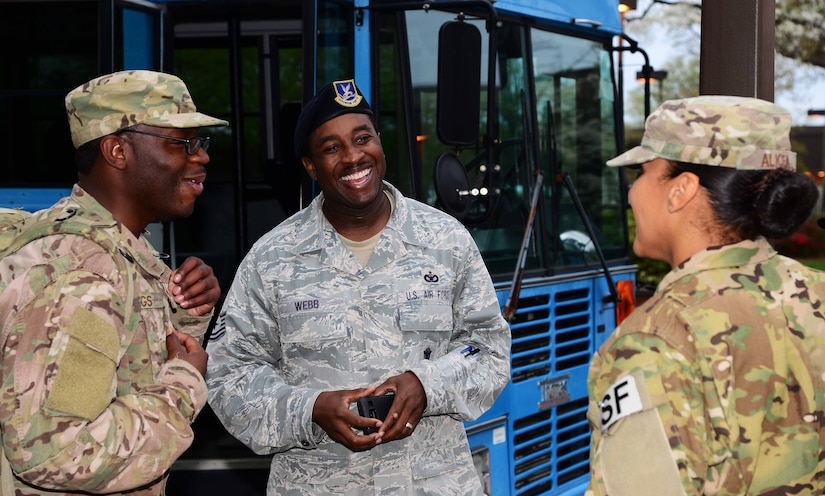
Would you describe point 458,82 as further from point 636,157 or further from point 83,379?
point 83,379

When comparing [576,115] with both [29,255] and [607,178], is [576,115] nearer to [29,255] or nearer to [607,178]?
[607,178]

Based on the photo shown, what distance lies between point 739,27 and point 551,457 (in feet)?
7.36

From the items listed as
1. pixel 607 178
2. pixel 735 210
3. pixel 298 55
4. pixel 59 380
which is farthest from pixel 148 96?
pixel 298 55

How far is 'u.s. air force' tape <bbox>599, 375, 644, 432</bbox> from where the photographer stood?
1.71 metres

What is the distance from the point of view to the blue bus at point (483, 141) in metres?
4.13

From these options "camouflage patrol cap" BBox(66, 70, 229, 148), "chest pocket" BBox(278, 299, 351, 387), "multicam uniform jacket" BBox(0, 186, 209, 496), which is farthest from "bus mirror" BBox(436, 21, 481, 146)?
"multicam uniform jacket" BBox(0, 186, 209, 496)

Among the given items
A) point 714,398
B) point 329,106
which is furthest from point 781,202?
point 329,106

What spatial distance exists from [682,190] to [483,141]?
8.83 feet

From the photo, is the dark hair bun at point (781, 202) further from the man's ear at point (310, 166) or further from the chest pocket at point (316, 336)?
the man's ear at point (310, 166)

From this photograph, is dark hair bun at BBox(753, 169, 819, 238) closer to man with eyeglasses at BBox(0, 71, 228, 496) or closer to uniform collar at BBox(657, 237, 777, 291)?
uniform collar at BBox(657, 237, 777, 291)

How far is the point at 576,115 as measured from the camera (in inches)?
204

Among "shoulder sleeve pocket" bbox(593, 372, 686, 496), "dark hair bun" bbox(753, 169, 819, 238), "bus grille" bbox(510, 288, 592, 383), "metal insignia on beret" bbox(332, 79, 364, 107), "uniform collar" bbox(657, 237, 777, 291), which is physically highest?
"metal insignia on beret" bbox(332, 79, 364, 107)

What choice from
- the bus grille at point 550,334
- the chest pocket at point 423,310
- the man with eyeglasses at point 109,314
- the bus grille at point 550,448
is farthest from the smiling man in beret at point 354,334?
the bus grille at point 550,448

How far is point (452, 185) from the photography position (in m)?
4.15
